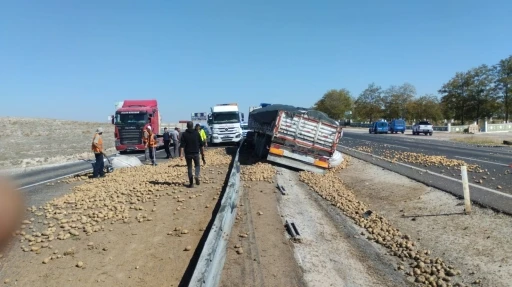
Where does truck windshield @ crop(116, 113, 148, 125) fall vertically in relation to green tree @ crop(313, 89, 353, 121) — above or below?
below

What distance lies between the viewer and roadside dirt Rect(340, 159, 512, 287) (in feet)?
22.0

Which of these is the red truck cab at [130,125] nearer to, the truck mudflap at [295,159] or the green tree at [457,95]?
the truck mudflap at [295,159]

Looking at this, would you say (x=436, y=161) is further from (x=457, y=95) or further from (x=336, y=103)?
(x=336, y=103)

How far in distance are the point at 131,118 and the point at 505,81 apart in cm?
5783

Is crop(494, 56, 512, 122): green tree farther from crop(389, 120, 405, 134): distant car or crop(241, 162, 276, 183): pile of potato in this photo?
crop(241, 162, 276, 183): pile of potato

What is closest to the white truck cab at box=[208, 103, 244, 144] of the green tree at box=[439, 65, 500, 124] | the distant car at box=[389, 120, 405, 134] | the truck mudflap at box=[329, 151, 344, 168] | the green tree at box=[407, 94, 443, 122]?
the truck mudflap at box=[329, 151, 344, 168]

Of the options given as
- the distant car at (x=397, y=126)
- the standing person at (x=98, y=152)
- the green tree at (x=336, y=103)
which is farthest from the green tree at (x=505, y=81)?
the standing person at (x=98, y=152)

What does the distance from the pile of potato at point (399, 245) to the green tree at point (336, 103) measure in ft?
325

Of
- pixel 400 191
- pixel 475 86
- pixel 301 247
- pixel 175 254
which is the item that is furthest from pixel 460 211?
pixel 475 86

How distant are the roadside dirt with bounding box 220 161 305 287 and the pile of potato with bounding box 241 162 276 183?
417 centimetres

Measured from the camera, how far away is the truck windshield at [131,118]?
93.2 feet

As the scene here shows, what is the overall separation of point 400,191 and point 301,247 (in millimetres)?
6722

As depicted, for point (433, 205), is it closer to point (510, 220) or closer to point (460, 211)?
point (460, 211)

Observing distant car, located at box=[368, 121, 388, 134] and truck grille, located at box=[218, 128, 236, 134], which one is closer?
truck grille, located at box=[218, 128, 236, 134]
